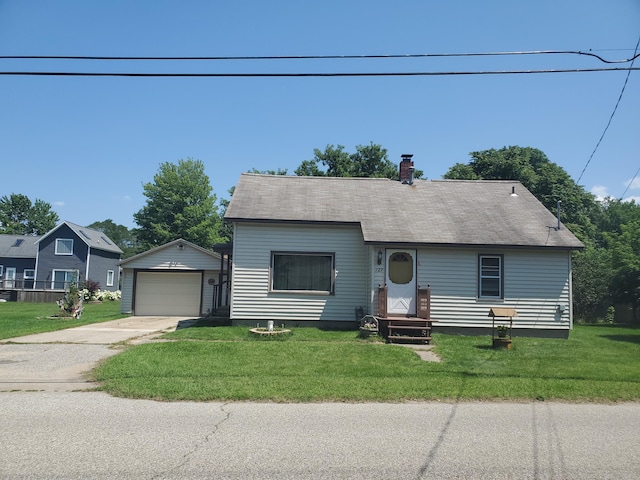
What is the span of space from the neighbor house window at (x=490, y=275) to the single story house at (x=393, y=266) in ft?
0.10

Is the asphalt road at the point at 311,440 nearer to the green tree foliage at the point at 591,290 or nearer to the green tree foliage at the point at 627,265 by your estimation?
the green tree foliage at the point at 627,265

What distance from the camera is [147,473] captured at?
4047 millimetres

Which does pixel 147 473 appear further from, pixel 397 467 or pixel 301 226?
pixel 301 226

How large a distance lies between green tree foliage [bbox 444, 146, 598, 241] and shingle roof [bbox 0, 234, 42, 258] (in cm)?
3633

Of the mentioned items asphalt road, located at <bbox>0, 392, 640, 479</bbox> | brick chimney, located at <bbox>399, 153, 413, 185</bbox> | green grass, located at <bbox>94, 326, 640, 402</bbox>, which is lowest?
asphalt road, located at <bbox>0, 392, 640, 479</bbox>

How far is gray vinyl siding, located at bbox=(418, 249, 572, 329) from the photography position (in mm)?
14562

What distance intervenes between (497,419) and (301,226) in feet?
33.3

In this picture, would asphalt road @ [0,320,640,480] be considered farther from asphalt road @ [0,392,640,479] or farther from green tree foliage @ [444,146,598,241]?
green tree foliage @ [444,146,598,241]

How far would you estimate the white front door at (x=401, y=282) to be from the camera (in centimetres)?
1422

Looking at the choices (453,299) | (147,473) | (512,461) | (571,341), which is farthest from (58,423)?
(571,341)

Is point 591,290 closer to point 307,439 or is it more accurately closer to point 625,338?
point 625,338

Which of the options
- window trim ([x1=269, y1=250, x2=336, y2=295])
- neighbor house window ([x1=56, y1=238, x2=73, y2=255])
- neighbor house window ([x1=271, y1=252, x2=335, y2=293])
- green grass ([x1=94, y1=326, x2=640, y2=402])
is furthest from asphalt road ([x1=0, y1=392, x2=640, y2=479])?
neighbor house window ([x1=56, y1=238, x2=73, y2=255])

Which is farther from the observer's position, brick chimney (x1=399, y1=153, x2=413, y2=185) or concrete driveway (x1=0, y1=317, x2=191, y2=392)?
brick chimney (x1=399, y1=153, x2=413, y2=185)

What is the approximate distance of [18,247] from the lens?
133 ft
